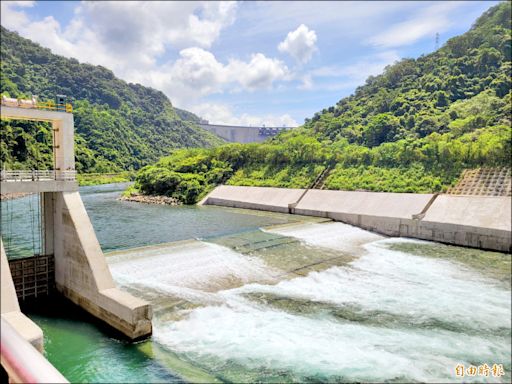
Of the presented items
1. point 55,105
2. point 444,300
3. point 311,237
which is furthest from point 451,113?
point 55,105

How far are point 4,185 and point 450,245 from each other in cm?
1958

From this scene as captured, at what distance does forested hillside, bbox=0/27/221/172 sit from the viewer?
1781 inches

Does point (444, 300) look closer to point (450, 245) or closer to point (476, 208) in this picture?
point (450, 245)

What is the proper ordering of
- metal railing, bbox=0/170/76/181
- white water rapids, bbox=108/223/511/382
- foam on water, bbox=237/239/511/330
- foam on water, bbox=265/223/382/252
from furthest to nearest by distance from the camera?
foam on water, bbox=265/223/382/252, foam on water, bbox=237/239/511/330, metal railing, bbox=0/170/76/181, white water rapids, bbox=108/223/511/382

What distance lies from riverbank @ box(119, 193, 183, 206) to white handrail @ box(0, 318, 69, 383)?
113 feet

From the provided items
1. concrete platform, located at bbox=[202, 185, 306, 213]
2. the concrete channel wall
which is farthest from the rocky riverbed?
the concrete channel wall

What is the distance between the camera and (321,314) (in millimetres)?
9906

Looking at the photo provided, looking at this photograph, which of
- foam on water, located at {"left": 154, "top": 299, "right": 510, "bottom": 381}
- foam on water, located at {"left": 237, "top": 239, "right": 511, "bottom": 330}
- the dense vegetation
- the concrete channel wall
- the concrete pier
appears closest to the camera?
the concrete pier

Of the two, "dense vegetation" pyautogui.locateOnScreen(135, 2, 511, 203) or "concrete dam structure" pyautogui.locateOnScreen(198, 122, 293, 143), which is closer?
"dense vegetation" pyautogui.locateOnScreen(135, 2, 511, 203)

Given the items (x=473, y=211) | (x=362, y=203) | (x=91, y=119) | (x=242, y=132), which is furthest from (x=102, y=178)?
(x=242, y=132)

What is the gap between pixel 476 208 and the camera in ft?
64.6

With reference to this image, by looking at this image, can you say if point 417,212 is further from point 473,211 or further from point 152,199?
point 152,199

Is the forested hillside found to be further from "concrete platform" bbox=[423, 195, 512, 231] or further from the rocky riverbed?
"concrete platform" bbox=[423, 195, 512, 231]

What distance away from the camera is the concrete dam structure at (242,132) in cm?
12938
